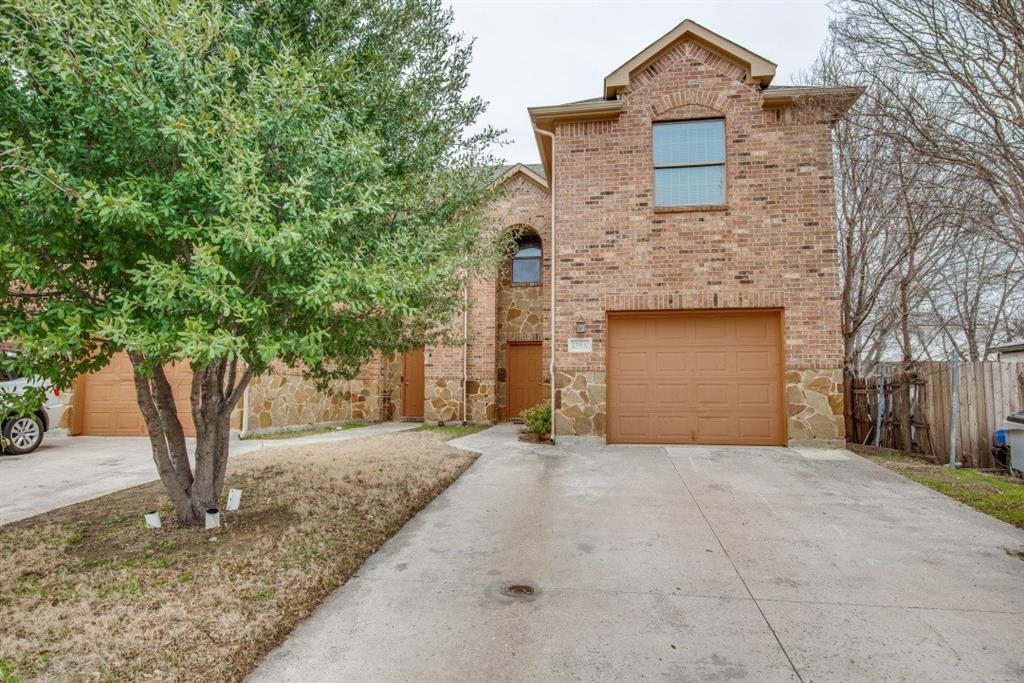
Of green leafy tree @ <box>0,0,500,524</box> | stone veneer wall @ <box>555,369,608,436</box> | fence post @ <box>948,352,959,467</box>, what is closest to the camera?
green leafy tree @ <box>0,0,500,524</box>

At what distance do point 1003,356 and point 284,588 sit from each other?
1625 cm

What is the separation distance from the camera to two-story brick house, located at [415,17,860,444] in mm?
8766

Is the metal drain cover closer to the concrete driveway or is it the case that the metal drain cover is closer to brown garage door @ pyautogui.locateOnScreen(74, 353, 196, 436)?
the concrete driveway

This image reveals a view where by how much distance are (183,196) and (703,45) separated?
29.1 ft

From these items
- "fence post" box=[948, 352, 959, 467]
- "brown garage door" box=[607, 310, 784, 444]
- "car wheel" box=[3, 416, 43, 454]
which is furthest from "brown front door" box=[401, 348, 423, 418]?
"fence post" box=[948, 352, 959, 467]

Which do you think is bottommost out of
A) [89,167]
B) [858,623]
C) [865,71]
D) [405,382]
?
[858,623]

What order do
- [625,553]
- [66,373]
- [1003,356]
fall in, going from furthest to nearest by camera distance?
[1003,356] → [625,553] → [66,373]

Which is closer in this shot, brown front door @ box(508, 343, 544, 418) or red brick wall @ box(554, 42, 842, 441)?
red brick wall @ box(554, 42, 842, 441)

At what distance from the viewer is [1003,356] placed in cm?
1317

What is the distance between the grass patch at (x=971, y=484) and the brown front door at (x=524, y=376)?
7.36 metres

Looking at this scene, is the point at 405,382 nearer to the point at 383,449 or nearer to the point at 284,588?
the point at 383,449

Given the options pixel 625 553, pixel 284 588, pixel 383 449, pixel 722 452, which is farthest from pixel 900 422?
pixel 284 588

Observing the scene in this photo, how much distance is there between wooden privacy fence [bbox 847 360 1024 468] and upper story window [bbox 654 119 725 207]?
4377 mm

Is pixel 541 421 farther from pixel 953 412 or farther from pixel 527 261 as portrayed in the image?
pixel 953 412
